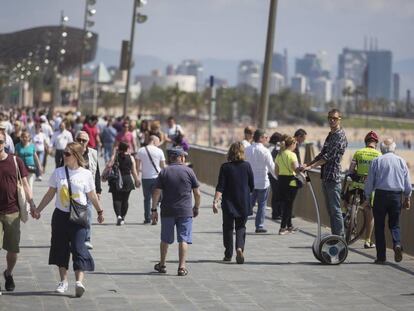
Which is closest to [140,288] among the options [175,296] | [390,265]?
[175,296]

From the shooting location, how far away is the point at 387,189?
14484mm

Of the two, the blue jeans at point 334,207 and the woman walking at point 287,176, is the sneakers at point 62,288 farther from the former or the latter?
the woman walking at point 287,176

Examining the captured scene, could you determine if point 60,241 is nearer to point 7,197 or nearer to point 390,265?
point 7,197

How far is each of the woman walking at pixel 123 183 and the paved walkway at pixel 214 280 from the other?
1.55 metres

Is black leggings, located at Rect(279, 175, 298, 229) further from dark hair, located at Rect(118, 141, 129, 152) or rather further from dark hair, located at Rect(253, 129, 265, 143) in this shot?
dark hair, located at Rect(118, 141, 129, 152)

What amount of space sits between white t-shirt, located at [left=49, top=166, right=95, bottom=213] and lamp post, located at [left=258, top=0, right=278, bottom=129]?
13.3m

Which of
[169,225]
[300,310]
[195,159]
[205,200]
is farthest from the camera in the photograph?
[195,159]

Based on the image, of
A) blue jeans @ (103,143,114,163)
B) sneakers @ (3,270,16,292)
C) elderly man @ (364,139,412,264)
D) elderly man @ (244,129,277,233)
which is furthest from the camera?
blue jeans @ (103,143,114,163)

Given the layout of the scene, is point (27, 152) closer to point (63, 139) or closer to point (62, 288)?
point (63, 139)

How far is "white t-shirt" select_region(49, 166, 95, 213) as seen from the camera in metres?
11.5

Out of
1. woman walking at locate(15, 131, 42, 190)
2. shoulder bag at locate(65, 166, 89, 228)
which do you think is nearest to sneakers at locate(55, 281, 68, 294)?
shoulder bag at locate(65, 166, 89, 228)

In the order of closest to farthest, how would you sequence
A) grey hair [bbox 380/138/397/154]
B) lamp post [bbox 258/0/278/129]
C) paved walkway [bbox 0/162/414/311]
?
paved walkway [bbox 0/162/414/311] < grey hair [bbox 380/138/397/154] < lamp post [bbox 258/0/278/129]

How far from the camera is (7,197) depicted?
1164 cm

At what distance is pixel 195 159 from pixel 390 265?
55.9ft
